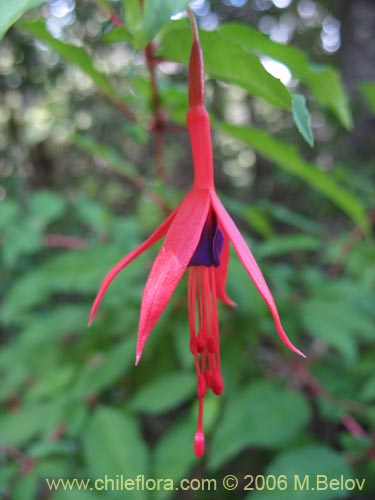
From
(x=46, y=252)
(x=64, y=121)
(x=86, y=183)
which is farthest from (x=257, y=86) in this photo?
(x=86, y=183)

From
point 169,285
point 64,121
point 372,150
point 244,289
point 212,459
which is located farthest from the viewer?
point 64,121

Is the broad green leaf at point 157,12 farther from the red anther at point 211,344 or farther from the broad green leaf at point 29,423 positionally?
the broad green leaf at point 29,423

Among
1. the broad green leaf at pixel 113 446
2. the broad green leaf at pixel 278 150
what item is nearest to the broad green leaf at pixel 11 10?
the broad green leaf at pixel 278 150

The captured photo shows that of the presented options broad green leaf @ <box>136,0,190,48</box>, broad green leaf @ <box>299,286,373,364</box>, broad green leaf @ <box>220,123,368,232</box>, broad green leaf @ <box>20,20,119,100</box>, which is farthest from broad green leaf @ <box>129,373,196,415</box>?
broad green leaf @ <box>136,0,190,48</box>

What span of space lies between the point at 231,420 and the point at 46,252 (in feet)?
4.42

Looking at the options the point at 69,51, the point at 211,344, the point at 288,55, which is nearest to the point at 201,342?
the point at 211,344

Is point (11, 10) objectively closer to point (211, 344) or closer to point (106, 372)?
point (211, 344)

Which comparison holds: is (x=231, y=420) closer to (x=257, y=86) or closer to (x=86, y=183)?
(x=257, y=86)

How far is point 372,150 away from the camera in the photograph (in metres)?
2.12

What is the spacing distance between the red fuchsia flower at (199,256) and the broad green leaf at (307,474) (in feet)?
1.25

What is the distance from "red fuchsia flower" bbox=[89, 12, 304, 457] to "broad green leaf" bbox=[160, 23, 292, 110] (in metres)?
0.04

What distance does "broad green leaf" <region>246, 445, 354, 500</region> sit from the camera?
2.27ft

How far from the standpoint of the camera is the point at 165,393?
85 cm

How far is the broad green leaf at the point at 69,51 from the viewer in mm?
582
